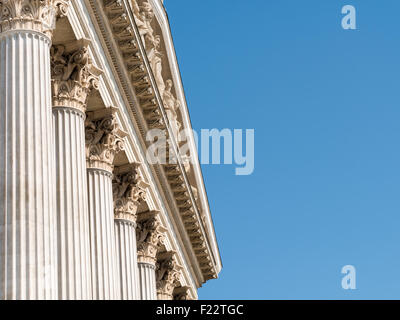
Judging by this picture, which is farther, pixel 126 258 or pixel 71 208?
pixel 126 258

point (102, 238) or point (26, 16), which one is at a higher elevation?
point (26, 16)

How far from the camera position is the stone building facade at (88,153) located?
20344 mm

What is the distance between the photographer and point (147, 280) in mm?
37750

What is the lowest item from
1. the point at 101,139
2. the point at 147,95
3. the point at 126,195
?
the point at 126,195

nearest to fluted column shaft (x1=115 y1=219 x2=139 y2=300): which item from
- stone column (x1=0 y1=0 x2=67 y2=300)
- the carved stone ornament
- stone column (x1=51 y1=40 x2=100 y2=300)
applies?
stone column (x1=51 y1=40 x2=100 y2=300)

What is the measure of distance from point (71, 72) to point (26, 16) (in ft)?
14.2

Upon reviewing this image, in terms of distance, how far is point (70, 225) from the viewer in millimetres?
24453

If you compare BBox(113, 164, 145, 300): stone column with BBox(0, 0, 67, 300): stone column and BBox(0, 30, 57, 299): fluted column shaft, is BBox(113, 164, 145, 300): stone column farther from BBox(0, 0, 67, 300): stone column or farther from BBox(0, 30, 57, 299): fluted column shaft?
BBox(0, 30, 57, 299): fluted column shaft

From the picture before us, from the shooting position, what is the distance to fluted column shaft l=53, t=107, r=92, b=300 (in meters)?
24.1

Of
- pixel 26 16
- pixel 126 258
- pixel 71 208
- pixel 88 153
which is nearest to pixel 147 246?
pixel 126 258

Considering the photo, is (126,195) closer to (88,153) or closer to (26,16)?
(88,153)

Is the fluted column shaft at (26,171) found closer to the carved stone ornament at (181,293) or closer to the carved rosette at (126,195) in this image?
the carved rosette at (126,195)

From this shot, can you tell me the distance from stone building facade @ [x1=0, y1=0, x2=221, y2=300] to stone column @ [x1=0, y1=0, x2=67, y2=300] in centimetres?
2
